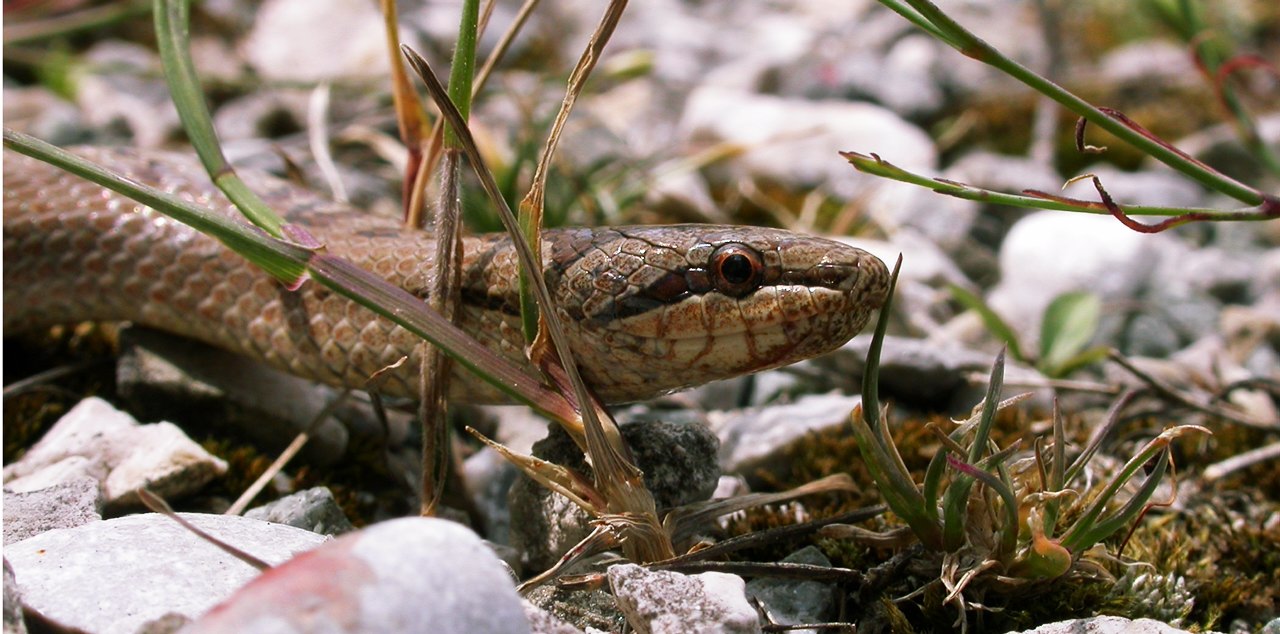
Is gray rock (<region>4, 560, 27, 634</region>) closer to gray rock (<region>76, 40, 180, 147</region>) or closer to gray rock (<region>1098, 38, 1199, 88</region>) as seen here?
gray rock (<region>76, 40, 180, 147</region>)

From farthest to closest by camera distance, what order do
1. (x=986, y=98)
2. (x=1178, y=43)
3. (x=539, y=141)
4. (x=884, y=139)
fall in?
1. (x=1178, y=43)
2. (x=986, y=98)
3. (x=884, y=139)
4. (x=539, y=141)

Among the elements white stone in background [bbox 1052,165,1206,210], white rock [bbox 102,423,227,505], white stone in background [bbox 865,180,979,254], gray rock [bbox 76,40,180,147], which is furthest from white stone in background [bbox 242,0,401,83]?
white stone in background [bbox 1052,165,1206,210]

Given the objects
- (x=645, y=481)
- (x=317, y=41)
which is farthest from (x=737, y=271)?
(x=317, y=41)

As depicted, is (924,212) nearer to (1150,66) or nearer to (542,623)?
(1150,66)

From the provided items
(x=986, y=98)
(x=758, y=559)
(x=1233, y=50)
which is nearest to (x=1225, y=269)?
(x=986, y=98)

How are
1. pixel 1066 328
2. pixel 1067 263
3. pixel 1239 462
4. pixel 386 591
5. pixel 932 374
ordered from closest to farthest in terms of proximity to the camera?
pixel 386 591
pixel 1239 462
pixel 932 374
pixel 1066 328
pixel 1067 263

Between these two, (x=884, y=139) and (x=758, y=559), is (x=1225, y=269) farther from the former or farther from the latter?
(x=758, y=559)
